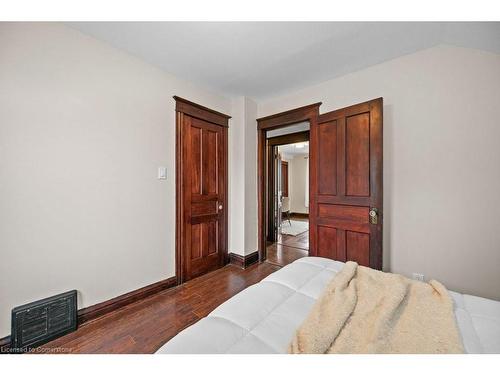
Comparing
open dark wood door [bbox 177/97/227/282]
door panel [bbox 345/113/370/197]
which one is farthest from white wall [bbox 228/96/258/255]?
door panel [bbox 345/113/370/197]

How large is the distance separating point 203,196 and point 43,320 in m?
1.78

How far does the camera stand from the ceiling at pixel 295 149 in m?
6.42

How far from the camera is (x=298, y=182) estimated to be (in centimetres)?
811

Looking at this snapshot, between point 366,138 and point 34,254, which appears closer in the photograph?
point 34,254

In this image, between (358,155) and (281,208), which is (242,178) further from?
(281,208)

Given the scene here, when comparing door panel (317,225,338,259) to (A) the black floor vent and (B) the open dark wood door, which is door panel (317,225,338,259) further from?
(A) the black floor vent

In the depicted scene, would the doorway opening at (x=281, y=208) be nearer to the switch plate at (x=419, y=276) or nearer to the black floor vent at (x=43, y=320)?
the switch plate at (x=419, y=276)

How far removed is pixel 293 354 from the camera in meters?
0.74

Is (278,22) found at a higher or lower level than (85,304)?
higher

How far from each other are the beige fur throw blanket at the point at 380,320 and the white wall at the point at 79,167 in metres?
1.90

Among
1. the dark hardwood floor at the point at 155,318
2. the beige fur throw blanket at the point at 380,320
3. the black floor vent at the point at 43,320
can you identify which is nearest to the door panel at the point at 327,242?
the dark hardwood floor at the point at 155,318

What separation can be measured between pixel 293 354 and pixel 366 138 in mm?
2054
